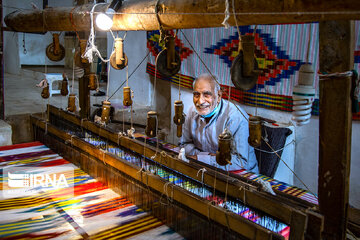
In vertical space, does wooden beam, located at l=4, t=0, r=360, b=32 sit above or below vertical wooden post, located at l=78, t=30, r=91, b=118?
above

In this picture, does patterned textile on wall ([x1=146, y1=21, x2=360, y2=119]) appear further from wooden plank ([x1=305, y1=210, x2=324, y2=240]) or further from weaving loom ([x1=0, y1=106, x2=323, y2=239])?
wooden plank ([x1=305, y1=210, x2=324, y2=240])

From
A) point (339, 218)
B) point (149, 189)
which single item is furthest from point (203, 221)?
point (339, 218)

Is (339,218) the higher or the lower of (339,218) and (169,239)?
the higher

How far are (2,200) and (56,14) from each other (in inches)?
78.8

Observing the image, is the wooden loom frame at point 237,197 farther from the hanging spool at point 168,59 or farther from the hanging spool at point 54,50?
the hanging spool at point 54,50

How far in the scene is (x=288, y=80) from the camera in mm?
4344

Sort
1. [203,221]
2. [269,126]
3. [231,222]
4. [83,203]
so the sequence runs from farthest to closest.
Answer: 1. [269,126]
2. [83,203]
3. [203,221]
4. [231,222]

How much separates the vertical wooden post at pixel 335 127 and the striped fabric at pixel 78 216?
1053mm

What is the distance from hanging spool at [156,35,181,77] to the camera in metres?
2.45

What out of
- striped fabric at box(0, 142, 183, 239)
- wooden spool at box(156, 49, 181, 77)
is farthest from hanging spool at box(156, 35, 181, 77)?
striped fabric at box(0, 142, 183, 239)

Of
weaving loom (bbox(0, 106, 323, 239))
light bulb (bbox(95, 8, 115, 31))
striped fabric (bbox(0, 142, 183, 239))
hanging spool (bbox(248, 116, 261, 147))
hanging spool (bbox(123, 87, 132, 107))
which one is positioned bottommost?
striped fabric (bbox(0, 142, 183, 239))

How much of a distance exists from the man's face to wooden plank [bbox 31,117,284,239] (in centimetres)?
130

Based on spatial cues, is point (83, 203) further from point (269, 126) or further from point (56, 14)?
point (269, 126)

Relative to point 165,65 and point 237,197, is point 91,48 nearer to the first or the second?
point 165,65
